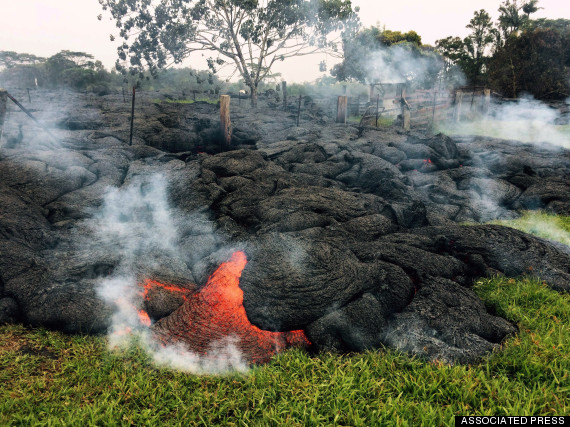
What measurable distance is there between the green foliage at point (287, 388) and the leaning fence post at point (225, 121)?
891 cm

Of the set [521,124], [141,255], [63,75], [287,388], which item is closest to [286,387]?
[287,388]

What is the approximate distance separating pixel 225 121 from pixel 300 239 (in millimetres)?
8257

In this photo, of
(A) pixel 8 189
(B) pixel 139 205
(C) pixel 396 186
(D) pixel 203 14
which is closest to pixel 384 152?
(C) pixel 396 186

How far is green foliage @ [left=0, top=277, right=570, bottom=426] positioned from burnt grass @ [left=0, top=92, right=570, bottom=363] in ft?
1.02

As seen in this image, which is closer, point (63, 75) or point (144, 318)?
point (144, 318)

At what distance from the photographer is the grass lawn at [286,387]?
10.4 feet

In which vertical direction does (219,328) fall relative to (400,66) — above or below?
below

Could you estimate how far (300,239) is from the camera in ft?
16.0

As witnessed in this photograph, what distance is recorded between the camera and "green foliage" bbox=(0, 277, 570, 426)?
10.4ft

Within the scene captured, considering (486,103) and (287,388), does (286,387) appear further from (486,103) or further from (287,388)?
(486,103)

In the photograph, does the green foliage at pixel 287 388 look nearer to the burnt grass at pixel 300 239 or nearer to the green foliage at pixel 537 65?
the burnt grass at pixel 300 239

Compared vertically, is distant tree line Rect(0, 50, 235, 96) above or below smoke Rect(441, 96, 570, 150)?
above

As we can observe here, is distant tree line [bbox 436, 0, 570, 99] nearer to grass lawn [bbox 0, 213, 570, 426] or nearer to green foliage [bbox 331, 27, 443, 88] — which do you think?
green foliage [bbox 331, 27, 443, 88]

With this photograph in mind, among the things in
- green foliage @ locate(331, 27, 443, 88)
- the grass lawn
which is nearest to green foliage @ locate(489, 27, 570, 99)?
green foliage @ locate(331, 27, 443, 88)
